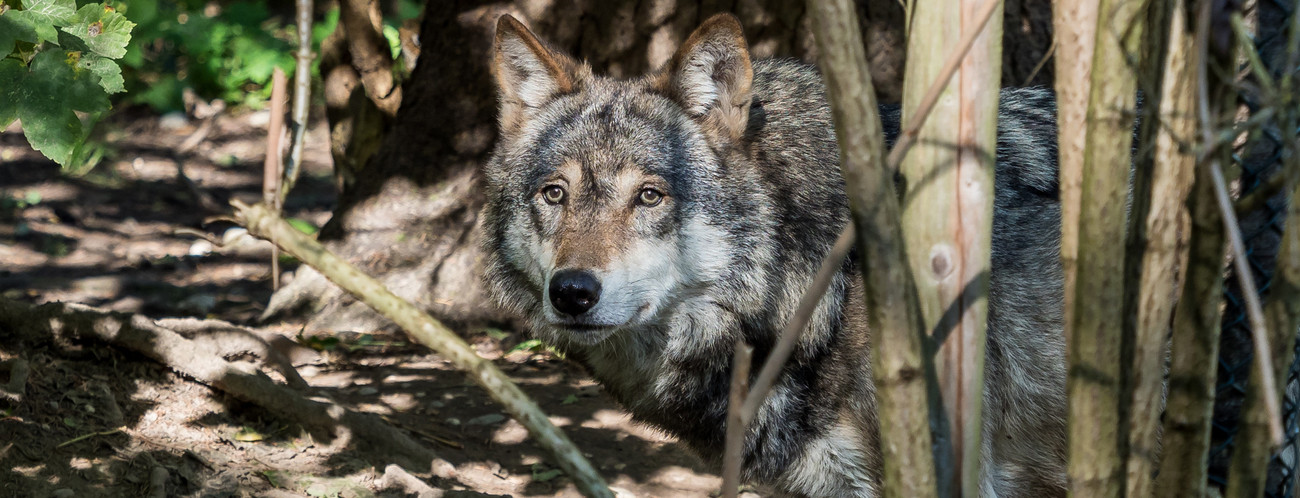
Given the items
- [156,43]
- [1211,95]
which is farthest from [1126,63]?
[156,43]

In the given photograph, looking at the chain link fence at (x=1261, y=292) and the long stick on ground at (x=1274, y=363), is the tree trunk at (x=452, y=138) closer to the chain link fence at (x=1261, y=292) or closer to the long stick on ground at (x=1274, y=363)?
the chain link fence at (x=1261, y=292)

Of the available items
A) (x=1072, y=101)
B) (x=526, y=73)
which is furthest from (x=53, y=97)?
(x=1072, y=101)

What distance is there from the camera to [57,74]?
2607mm

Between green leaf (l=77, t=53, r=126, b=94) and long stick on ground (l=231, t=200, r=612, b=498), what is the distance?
0.95 metres

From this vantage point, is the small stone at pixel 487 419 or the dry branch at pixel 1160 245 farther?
the small stone at pixel 487 419

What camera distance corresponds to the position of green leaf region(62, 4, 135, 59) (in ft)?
8.76

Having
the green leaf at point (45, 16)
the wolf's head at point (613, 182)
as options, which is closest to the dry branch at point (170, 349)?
the wolf's head at point (613, 182)

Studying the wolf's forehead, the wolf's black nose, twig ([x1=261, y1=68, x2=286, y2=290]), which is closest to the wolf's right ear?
the wolf's forehead

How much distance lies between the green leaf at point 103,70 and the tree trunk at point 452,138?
3529 millimetres

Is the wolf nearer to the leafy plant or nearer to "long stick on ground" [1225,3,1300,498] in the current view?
"long stick on ground" [1225,3,1300,498]

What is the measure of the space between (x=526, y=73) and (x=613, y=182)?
0.68 meters

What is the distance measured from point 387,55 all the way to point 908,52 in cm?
555

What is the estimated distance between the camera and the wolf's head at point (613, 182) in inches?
130

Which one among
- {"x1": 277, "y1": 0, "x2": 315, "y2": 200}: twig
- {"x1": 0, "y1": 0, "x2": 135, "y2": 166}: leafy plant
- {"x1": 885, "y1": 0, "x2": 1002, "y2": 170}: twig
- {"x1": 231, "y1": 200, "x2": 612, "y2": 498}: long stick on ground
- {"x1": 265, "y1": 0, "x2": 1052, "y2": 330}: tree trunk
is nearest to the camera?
{"x1": 885, "y1": 0, "x2": 1002, "y2": 170}: twig
